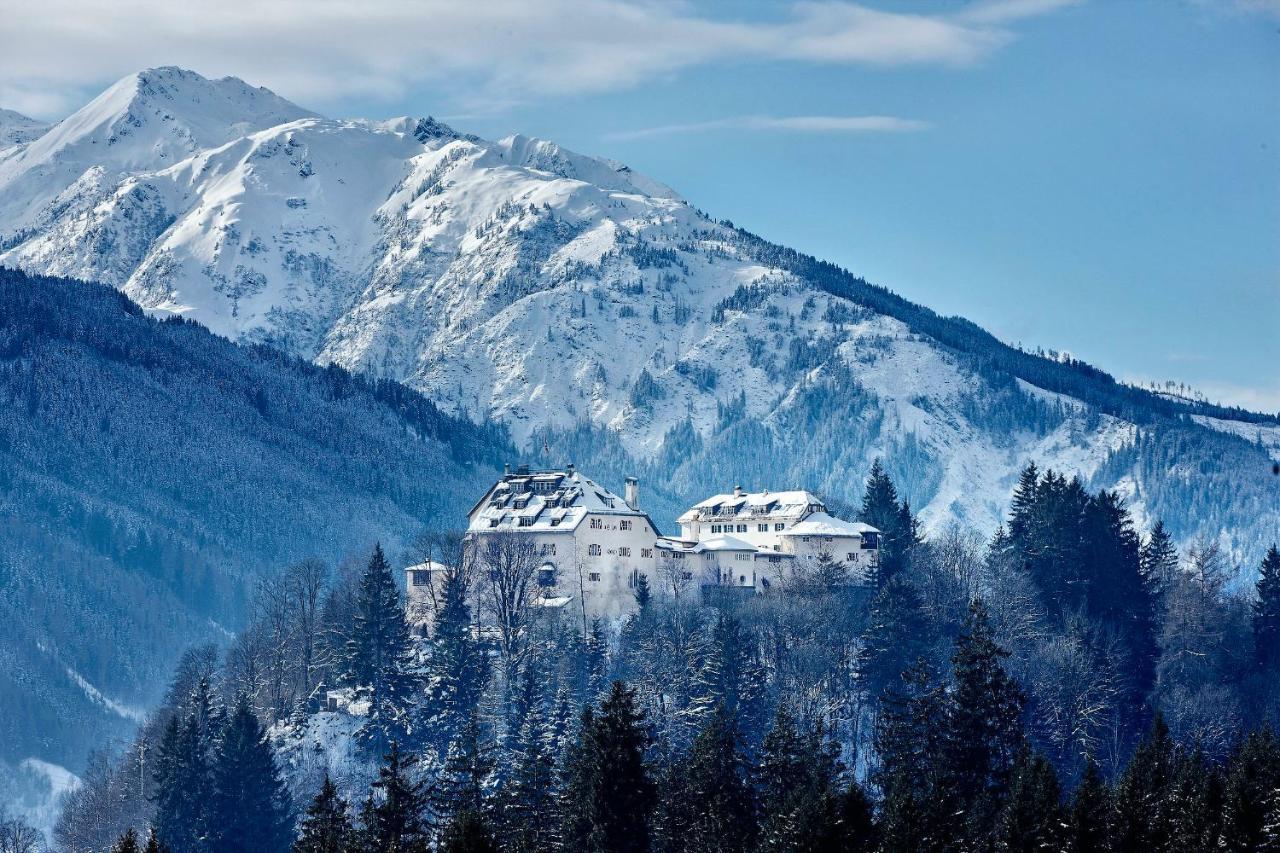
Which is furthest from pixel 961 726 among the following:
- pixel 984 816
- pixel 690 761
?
pixel 690 761

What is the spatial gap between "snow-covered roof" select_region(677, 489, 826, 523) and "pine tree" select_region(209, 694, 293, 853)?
2347 inches

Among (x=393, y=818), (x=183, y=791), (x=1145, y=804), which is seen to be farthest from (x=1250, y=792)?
(x=183, y=791)

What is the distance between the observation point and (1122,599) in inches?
6742

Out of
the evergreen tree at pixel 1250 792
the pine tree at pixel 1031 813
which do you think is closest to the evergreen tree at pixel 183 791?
the pine tree at pixel 1031 813

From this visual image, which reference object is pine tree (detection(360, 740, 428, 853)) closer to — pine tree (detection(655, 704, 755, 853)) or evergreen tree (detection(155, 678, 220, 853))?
pine tree (detection(655, 704, 755, 853))

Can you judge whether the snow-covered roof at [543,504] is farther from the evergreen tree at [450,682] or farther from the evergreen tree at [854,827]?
the evergreen tree at [854,827]

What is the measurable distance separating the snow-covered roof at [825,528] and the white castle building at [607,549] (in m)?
0.08

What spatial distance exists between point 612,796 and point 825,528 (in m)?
85.5

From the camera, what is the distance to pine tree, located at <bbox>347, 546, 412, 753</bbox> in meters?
155

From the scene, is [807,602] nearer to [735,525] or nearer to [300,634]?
[735,525]

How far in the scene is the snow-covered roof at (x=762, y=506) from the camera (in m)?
191

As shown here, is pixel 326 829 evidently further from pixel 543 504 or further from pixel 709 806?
pixel 543 504

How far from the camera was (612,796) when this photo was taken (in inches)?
3871

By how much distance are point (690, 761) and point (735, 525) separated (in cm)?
9079
